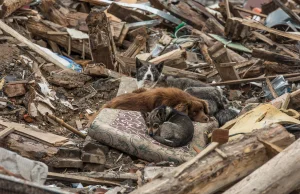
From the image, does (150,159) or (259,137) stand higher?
(259,137)

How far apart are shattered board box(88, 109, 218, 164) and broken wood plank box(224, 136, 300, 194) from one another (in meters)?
1.76

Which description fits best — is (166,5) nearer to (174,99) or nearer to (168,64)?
(168,64)

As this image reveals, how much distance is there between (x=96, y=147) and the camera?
6727 mm

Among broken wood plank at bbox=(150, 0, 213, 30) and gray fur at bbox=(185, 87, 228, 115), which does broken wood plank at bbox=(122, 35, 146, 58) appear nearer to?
broken wood plank at bbox=(150, 0, 213, 30)

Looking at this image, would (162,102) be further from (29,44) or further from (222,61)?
(29,44)

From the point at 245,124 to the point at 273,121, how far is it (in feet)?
1.67

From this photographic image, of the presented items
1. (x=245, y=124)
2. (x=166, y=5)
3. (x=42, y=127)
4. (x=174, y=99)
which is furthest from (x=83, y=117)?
(x=166, y=5)

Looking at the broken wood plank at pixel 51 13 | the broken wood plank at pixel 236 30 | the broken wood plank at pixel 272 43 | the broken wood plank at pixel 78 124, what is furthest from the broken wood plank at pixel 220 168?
the broken wood plank at pixel 51 13

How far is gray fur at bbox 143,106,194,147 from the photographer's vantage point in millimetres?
6840


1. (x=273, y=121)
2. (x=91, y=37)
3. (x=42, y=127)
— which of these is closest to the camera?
(x=273, y=121)

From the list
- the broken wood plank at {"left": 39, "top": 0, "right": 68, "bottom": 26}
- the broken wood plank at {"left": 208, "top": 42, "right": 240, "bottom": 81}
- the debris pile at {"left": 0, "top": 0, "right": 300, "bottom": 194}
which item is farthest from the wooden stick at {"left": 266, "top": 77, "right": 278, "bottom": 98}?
the broken wood plank at {"left": 39, "top": 0, "right": 68, "bottom": 26}

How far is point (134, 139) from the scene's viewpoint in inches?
267

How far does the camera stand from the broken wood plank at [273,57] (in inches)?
376

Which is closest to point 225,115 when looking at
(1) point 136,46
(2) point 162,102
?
(2) point 162,102
